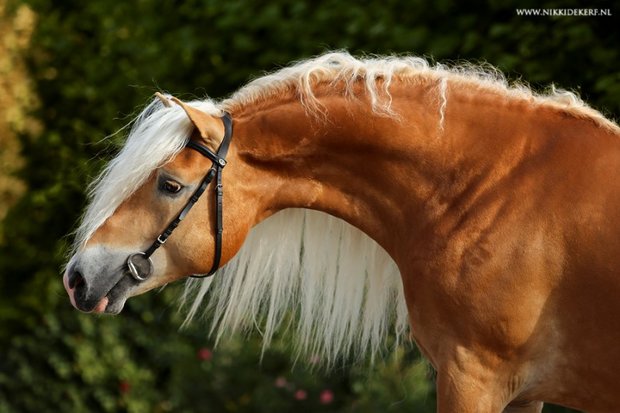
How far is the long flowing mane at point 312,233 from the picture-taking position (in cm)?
349

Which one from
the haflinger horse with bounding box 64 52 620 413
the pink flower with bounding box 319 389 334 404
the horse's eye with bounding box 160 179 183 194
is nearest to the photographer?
the haflinger horse with bounding box 64 52 620 413

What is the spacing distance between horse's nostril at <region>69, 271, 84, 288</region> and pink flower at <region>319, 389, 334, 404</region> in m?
2.33

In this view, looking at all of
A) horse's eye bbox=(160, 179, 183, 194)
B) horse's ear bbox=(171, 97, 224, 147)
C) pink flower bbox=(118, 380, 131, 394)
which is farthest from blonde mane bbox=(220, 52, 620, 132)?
pink flower bbox=(118, 380, 131, 394)

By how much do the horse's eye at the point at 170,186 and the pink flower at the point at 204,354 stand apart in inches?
99.3

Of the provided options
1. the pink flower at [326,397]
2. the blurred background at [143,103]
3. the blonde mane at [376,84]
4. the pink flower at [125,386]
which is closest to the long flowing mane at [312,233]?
the blonde mane at [376,84]

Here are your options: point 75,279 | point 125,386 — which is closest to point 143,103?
point 125,386

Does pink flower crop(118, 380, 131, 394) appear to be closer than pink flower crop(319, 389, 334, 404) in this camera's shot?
No

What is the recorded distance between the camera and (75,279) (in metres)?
3.50

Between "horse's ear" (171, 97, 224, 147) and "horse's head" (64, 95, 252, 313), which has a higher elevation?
"horse's ear" (171, 97, 224, 147)

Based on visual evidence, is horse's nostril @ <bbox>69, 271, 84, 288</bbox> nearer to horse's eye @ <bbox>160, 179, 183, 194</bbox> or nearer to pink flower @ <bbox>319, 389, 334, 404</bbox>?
horse's eye @ <bbox>160, 179, 183, 194</bbox>

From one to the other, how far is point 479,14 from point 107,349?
267cm

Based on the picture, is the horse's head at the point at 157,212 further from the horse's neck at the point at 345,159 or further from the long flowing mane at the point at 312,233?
the horse's neck at the point at 345,159

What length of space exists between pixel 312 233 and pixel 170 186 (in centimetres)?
58

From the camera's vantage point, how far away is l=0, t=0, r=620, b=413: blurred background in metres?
5.14
